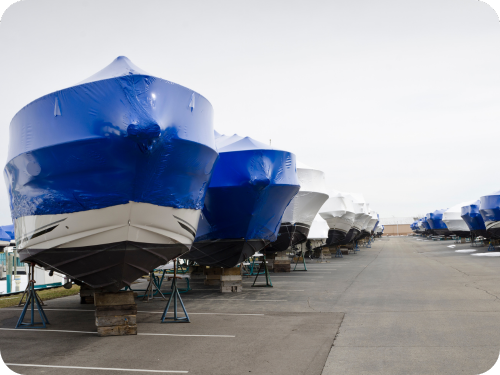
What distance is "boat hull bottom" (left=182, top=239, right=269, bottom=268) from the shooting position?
12773 mm

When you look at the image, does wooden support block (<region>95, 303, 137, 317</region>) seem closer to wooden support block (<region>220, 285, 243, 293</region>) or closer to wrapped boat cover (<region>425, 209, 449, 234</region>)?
wooden support block (<region>220, 285, 243, 293</region>)

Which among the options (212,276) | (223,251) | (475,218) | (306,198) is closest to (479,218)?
(475,218)

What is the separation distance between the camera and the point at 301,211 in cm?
1986

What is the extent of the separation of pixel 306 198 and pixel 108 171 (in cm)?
1401

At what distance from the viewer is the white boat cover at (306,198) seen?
19.4 metres

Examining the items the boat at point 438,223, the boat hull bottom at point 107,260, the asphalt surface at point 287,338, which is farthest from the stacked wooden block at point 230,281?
the boat at point 438,223

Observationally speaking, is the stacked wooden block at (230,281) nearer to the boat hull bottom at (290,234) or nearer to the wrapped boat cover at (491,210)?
the boat hull bottom at (290,234)

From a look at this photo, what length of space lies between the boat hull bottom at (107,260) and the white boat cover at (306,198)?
1202 centimetres

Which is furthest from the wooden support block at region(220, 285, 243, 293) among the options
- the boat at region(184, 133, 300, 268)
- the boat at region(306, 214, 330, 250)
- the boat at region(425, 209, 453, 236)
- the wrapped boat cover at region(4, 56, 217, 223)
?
the boat at region(425, 209, 453, 236)

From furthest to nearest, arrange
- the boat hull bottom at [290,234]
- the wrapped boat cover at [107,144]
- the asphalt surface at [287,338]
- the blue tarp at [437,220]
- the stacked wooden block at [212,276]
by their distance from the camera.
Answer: the blue tarp at [437,220], the boat hull bottom at [290,234], the stacked wooden block at [212,276], the wrapped boat cover at [107,144], the asphalt surface at [287,338]

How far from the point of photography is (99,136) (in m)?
6.60

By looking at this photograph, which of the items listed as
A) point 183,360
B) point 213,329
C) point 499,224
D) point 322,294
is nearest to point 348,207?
point 499,224

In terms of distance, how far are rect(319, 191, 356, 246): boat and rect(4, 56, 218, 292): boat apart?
959 inches

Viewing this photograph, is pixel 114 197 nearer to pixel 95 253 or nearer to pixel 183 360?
pixel 95 253
